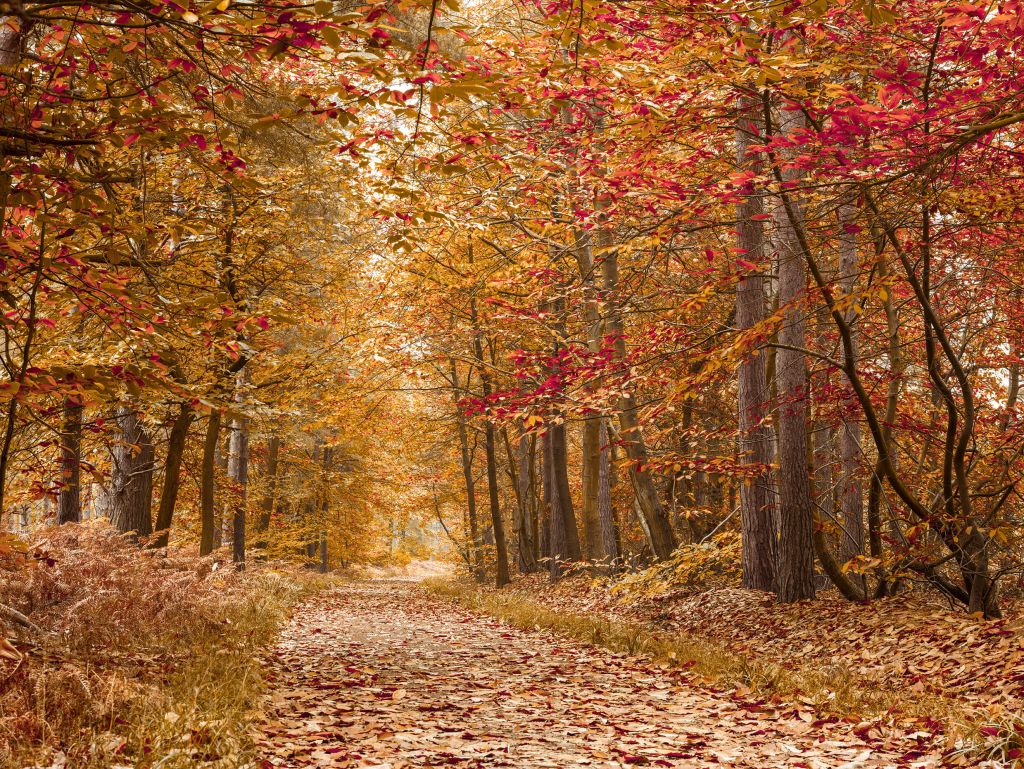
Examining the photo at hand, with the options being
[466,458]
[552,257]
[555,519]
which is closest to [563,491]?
[555,519]

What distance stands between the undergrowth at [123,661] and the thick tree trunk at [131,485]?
8.62 feet

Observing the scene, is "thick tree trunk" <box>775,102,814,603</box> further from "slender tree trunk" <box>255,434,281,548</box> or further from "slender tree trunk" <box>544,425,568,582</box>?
"slender tree trunk" <box>255,434,281,548</box>

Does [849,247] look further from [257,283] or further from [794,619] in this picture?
[257,283]

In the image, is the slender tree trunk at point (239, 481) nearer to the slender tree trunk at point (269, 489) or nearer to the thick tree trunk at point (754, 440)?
the slender tree trunk at point (269, 489)

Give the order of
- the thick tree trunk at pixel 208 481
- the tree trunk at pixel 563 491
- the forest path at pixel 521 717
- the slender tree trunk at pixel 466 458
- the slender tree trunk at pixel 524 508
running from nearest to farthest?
1. the forest path at pixel 521 717
2. the thick tree trunk at pixel 208 481
3. the tree trunk at pixel 563 491
4. the slender tree trunk at pixel 466 458
5. the slender tree trunk at pixel 524 508

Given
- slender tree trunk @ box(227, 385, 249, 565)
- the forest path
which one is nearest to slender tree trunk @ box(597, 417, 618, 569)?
the forest path

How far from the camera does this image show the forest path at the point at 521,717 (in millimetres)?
4332

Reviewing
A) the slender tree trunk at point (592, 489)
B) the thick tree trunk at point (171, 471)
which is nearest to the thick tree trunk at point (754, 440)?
the slender tree trunk at point (592, 489)

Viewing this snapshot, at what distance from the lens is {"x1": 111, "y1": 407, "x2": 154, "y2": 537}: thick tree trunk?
12.2 meters

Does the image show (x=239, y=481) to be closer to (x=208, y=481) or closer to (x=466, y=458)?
(x=208, y=481)

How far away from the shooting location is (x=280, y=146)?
31.8ft

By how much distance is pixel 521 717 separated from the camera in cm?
544

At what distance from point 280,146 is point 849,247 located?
761cm

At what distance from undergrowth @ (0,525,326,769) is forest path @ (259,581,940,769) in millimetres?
350
